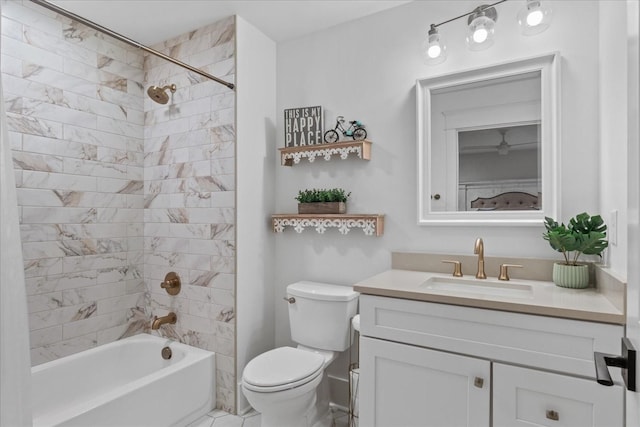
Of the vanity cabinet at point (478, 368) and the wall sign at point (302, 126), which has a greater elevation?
the wall sign at point (302, 126)

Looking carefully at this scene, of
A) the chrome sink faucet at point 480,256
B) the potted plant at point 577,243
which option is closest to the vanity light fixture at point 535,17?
the potted plant at point 577,243

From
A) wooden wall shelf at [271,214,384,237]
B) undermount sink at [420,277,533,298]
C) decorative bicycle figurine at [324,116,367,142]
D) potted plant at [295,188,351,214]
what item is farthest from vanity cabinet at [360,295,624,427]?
decorative bicycle figurine at [324,116,367,142]

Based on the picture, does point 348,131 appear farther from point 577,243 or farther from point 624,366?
point 624,366

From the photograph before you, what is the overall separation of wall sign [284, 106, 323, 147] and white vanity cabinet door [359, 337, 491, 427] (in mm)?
1312

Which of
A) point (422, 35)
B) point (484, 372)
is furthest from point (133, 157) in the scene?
point (484, 372)

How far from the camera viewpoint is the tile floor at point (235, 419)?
212cm

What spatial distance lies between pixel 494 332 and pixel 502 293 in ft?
1.29

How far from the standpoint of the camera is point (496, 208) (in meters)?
1.86

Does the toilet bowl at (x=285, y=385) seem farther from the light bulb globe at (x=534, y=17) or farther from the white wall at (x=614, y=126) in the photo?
the light bulb globe at (x=534, y=17)

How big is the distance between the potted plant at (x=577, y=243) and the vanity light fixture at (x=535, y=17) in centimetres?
86

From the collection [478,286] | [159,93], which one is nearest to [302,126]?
[159,93]

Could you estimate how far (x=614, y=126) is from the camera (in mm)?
1412

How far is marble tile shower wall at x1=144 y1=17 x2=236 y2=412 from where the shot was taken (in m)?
2.28

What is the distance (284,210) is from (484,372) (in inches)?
62.4
